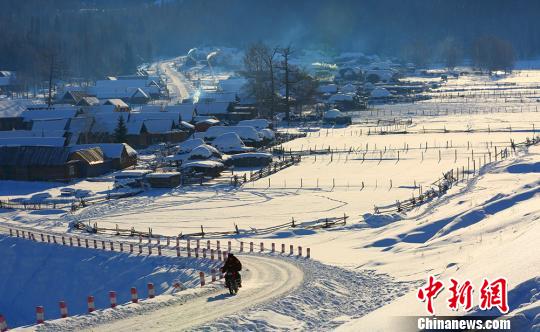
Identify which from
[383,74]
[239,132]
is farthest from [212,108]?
[383,74]

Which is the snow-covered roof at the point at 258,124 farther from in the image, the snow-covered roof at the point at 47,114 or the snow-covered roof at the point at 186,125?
the snow-covered roof at the point at 47,114

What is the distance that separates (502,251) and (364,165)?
29.5 m

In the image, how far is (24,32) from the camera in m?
153

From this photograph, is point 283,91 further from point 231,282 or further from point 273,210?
point 231,282

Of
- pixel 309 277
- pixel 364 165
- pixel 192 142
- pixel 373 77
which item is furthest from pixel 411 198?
pixel 373 77

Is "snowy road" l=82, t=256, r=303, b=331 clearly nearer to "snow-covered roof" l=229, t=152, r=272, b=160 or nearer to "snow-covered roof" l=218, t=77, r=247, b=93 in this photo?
"snow-covered roof" l=229, t=152, r=272, b=160

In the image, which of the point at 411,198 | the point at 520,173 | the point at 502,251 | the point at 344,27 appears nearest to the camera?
the point at 502,251

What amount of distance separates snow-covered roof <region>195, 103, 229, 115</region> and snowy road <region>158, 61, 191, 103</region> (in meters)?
22.4

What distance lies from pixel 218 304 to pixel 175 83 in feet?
365

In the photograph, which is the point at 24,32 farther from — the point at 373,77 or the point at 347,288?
the point at 347,288

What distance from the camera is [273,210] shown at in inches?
1379

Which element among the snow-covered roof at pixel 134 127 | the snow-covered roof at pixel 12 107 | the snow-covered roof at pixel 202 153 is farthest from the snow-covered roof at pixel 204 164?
the snow-covered roof at pixel 12 107

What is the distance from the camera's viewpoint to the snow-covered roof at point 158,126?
63.2 m

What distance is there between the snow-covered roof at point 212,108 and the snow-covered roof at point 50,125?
624 inches
